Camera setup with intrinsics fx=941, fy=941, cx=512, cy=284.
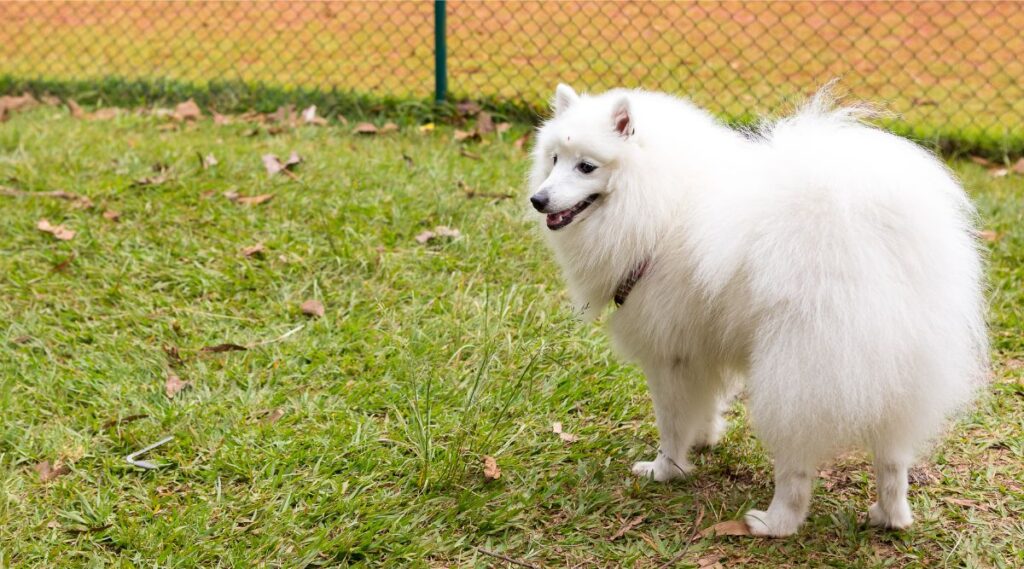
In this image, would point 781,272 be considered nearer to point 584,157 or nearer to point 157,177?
point 584,157

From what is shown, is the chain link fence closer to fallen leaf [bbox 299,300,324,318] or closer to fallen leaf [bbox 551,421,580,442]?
fallen leaf [bbox 299,300,324,318]

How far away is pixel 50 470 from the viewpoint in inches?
114

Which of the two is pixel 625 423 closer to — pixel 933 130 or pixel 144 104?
pixel 933 130

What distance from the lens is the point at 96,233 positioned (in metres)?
4.29

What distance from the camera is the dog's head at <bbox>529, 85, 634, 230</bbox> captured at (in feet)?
8.90

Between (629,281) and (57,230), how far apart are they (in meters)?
2.86

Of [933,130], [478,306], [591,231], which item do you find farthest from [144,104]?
[933,130]

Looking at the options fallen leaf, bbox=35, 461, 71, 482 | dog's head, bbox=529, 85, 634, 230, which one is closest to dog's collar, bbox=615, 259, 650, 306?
dog's head, bbox=529, 85, 634, 230

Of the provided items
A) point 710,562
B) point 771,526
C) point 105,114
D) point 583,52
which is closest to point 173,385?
point 710,562

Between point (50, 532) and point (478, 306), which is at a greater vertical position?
point (478, 306)

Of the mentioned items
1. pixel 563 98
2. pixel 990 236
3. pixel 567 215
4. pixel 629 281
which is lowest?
pixel 990 236

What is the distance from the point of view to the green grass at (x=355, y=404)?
263 cm

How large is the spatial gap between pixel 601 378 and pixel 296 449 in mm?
1130

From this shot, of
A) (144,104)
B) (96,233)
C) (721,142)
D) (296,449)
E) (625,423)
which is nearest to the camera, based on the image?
(721,142)
